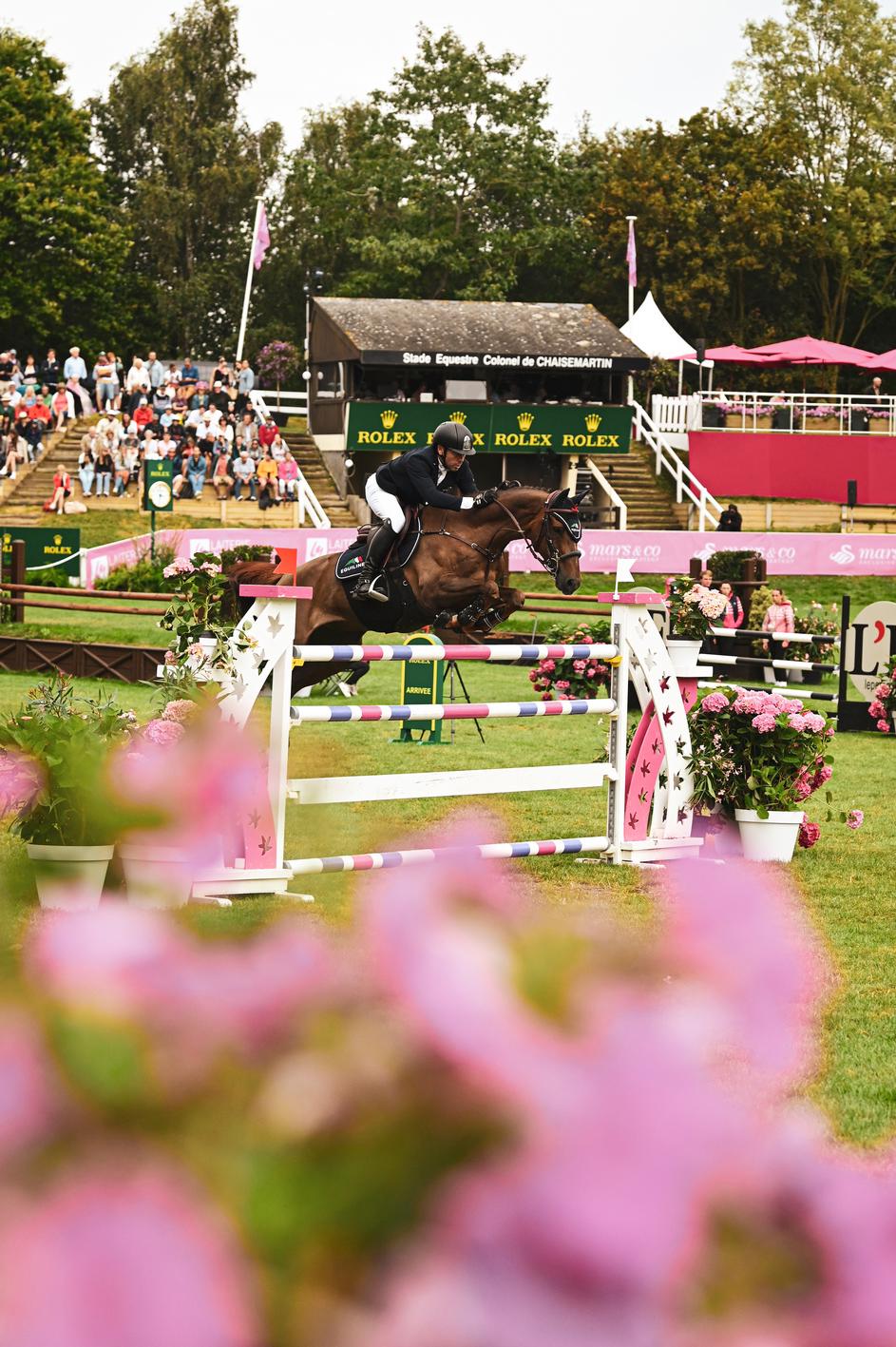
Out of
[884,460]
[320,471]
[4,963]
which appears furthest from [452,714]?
[884,460]

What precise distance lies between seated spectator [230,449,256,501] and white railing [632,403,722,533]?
9.59 meters

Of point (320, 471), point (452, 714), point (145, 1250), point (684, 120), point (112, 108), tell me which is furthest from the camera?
point (112, 108)

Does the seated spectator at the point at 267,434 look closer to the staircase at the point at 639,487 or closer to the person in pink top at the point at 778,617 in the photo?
the staircase at the point at 639,487

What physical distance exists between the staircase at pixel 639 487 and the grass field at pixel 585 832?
76.3 ft

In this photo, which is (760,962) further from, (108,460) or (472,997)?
(108,460)

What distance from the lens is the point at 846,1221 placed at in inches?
27.0

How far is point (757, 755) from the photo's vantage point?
378 inches

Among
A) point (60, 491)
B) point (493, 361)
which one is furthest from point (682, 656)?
point (493, 361)

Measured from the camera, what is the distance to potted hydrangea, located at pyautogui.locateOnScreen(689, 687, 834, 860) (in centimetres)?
958

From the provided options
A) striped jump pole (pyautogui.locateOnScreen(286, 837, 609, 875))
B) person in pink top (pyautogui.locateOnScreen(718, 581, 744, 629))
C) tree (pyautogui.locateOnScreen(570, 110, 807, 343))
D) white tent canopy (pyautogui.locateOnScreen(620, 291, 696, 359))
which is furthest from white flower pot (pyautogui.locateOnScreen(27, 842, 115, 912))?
tree (pyautogui.locateOnScreen(570, 110, 807, 343))

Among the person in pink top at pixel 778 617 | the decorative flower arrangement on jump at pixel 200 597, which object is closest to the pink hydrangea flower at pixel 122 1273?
the decorative flower arrangement on jump at pixel 200 597

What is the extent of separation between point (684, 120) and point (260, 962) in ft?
204

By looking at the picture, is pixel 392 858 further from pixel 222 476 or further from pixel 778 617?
pixel 222 476

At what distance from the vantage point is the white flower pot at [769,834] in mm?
9570
